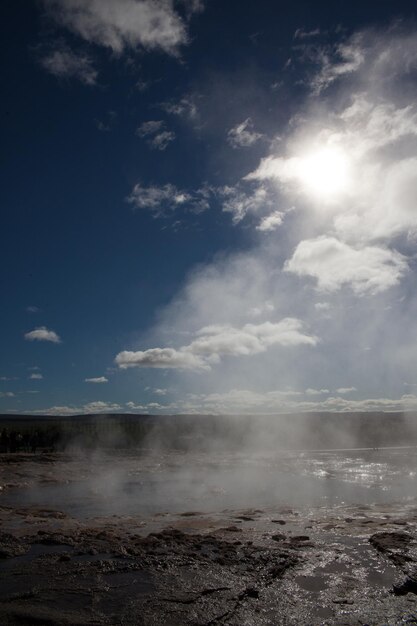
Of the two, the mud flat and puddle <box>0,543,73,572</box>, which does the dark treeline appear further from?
→ puddle <box>0,543,73,572</box>

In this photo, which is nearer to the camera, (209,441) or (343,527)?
(343,527)

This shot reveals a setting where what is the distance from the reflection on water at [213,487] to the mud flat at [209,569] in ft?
8.62

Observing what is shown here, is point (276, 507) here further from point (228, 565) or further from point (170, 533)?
point (228, 565)

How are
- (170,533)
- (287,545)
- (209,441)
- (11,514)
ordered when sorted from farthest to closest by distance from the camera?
1. (209,441)
2. (11,514)
3. (170,533)
4. (287,545)

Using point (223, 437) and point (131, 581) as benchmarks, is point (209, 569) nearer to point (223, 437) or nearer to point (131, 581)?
point (131, 581)

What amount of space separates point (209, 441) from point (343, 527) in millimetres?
46056

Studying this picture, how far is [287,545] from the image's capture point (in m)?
9.42

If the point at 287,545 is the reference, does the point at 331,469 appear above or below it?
below

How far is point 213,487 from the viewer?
20062 mm

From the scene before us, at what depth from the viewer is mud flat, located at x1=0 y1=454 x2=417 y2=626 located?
6.04m

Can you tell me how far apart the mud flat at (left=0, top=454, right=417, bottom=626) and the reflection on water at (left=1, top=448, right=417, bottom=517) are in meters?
2.63

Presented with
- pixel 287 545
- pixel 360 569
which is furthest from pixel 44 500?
pixel 360 569

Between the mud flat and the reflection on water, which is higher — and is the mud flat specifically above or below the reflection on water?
above

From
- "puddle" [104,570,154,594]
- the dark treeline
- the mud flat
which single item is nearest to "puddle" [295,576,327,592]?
the mud flat
